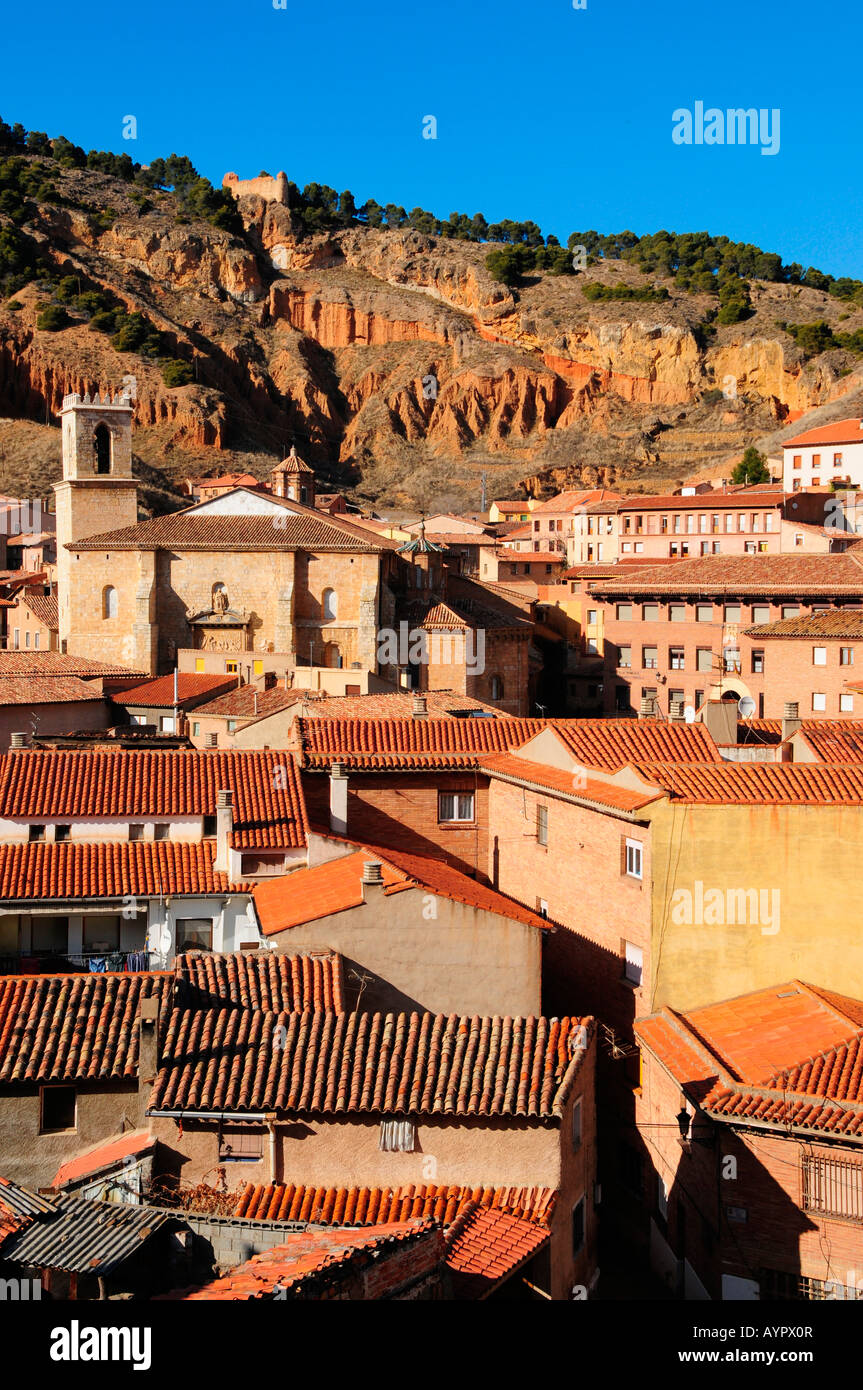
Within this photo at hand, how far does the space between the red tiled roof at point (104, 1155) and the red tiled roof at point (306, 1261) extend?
2.14 m

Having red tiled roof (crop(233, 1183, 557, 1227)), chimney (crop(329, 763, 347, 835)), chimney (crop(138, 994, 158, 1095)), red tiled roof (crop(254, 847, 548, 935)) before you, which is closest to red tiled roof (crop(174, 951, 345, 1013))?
red tiled roof (crop(254, 847, 548, 935))

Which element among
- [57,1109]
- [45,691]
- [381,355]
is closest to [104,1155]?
[57,1109]

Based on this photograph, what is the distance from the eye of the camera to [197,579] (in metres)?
52.5

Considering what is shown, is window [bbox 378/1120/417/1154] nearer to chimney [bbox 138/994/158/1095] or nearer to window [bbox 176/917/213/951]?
chimney [bbox 138/994/158/1095]

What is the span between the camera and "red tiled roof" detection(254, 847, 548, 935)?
16.2m

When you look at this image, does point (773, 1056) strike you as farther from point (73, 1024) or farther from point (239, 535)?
point (239, 535)

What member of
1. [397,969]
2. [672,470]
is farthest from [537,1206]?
[672,470]

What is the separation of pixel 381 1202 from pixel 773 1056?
17.3 feet

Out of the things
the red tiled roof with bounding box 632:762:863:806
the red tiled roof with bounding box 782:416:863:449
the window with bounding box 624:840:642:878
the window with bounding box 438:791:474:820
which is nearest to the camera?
the window with bounding box 624:840:642:878

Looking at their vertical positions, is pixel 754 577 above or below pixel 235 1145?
above

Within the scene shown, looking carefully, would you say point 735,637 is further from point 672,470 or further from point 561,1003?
point 672,470

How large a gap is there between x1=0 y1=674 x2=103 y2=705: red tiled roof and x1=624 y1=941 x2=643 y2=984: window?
61.7 feet

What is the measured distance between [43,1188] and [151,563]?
40947mm

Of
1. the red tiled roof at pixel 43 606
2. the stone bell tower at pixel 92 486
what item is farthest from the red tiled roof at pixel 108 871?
the red tiled roof at pixel 43 606
